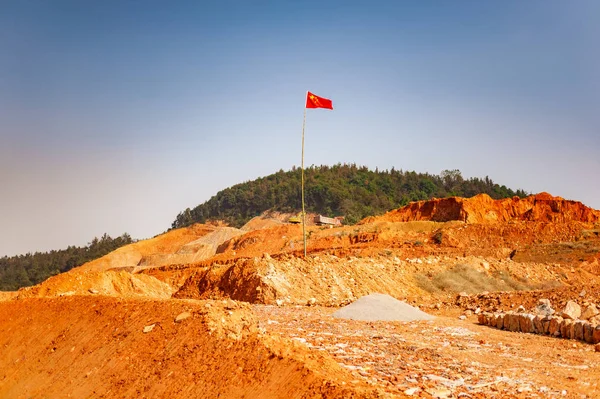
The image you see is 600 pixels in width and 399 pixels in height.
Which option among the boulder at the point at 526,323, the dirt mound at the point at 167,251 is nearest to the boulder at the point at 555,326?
the boulder at the point at 526,323

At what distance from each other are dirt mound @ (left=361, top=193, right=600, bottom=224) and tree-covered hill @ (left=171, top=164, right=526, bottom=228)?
1376cm

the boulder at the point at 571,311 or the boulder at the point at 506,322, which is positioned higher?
the boulder at the point at 571,311

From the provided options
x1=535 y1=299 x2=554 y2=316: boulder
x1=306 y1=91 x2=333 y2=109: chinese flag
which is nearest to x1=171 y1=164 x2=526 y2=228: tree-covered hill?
x1=306 y1=91 x2=333 y2=109: chinese flag

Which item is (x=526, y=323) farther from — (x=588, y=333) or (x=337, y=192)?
(x=337, y=192)

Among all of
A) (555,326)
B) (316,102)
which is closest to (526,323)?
(555,326)

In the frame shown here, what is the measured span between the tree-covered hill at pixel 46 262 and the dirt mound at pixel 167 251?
11.5m

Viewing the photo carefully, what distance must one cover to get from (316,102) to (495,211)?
3204 centimetres

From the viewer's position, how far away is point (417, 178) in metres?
87.9

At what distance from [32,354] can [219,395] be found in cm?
625

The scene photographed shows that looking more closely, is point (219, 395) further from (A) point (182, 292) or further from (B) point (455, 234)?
(B) point (455, 234)

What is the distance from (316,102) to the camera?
21391mm

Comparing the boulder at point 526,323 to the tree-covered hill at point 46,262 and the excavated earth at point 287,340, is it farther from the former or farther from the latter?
the tree-covered hill at point 46,262

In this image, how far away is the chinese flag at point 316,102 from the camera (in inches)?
838

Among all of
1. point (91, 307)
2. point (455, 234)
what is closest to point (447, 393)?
point (91, 307)
